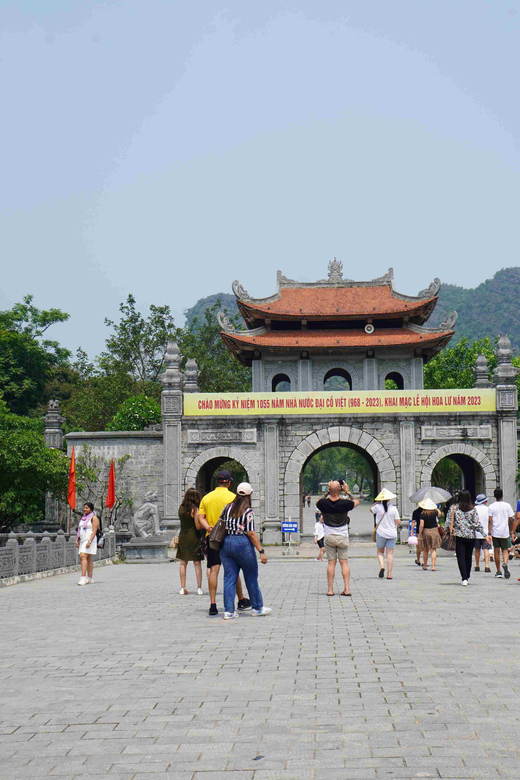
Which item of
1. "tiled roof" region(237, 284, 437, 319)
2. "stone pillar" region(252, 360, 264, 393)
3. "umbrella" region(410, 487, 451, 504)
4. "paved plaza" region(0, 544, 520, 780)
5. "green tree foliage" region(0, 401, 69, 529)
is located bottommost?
"paved plaza" region(0, 544, 520, 780)

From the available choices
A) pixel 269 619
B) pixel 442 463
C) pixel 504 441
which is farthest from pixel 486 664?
pixel 442 463

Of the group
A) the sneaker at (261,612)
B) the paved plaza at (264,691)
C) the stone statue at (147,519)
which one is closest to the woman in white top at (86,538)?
the paved plaza at (264,691)

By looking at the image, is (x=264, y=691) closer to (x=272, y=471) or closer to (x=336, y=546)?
(x=336, y=546)

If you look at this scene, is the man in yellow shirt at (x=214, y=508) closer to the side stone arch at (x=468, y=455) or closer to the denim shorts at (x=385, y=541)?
the denim shorts at (x=385, y=541)

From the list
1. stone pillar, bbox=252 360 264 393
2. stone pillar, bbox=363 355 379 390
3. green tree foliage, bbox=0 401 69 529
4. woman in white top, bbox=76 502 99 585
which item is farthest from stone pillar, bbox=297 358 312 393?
woman in white top, bbox=76 502 99 585

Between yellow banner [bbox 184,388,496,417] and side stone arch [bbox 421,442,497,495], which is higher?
yellow banner [bbox 184,388,496,417]

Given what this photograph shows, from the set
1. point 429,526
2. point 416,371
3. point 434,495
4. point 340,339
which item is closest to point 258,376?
point 340,339

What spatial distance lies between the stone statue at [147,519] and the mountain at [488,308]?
386 ft

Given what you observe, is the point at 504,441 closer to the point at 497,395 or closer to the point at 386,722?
the point at 497,395

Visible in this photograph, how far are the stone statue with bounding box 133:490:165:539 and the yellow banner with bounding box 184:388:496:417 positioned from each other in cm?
A: 886

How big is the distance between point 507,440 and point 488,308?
404ft

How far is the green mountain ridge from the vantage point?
140375 mm

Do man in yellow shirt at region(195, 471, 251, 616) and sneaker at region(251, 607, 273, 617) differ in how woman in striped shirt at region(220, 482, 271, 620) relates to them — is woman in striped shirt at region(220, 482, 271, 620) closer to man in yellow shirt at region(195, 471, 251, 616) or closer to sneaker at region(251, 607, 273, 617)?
sneaker at region(251, 607, 273, 617)

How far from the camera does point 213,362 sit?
52.9 m
